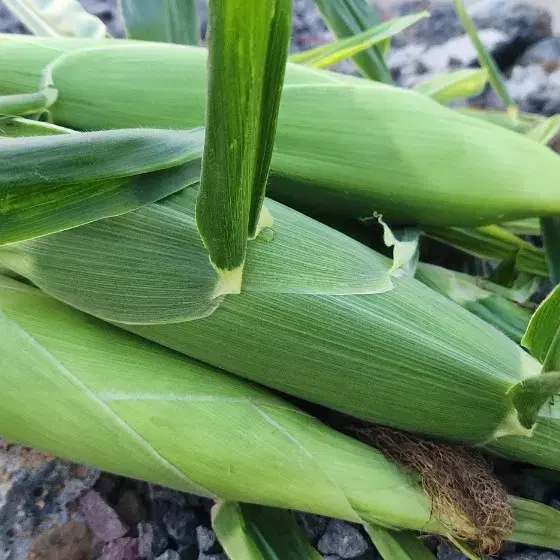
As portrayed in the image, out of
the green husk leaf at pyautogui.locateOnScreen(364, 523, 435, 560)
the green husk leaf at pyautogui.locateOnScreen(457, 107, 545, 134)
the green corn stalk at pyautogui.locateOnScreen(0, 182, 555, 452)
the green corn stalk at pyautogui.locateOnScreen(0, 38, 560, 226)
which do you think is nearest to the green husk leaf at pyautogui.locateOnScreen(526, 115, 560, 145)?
the green husk leaf at pyautogui.locateOnScreen(457, 107, 545, 134)

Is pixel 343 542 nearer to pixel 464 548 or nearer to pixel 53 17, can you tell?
pixel 464 548

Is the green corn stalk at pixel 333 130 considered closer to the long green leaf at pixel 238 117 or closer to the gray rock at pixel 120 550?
the long green leaf at pixel 238 117

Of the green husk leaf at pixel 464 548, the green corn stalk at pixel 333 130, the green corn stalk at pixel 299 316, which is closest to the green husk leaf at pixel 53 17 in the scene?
the green corn stalk at pixel 333 130

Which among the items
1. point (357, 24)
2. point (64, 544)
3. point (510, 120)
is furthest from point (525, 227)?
point (64, 544)

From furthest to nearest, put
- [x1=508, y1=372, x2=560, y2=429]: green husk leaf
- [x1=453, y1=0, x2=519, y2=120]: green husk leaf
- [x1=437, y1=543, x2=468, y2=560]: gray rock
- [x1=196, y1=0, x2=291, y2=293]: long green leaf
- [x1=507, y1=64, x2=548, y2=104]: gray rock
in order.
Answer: [x1=507, y1=64, x2=548, y2=104]: gray rock, [x1=453, y1=0, x2=519, y2=120]: green husk leaf, [x1=437, y1=543, x2=468, y2=560]: gray rock, [x1=508, y1=372, x2=560, y2=429]: green husk leaf, [x1=196, y1=0, x2=291, y2=293]: long green leaf

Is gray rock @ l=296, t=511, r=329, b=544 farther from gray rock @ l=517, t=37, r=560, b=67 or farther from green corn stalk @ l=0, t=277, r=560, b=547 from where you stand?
gray rock @ l=517, t=37, r=560, b=67

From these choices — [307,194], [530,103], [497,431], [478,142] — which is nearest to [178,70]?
[307,194]

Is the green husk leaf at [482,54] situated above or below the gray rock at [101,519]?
above
